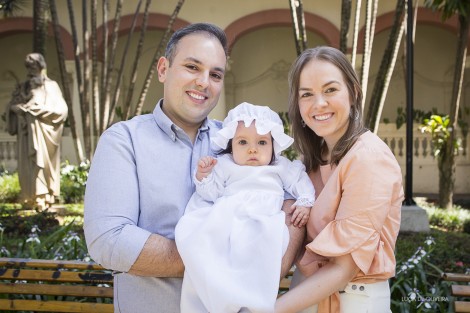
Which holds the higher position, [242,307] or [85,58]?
[85,58]

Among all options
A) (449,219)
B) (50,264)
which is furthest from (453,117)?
(50,264)

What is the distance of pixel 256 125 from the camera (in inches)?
82.7

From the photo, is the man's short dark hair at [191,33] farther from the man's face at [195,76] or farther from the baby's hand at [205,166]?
the baby's hand at [205,166]

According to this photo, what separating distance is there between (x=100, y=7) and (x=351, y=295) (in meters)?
12.2

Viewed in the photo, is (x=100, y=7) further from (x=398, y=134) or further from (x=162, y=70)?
(x=162, y=70)

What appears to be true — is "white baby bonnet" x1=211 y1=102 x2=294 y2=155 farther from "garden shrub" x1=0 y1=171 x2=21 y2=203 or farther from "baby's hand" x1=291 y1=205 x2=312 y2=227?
"garden shrub" x1=0 y1=171 x2=21 y2=203

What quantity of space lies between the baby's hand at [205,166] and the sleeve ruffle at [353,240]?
0.48 metres

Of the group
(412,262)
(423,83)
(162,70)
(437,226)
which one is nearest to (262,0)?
(423,83)

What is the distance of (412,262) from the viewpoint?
4.04 metres

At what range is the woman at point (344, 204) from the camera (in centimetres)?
181

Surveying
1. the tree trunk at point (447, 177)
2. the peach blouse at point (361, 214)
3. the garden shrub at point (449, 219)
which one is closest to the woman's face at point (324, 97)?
the peach blouse at point (361, 214)

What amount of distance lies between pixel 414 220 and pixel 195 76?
6243 millimetres

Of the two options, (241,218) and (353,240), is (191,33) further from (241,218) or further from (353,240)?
(353,240)

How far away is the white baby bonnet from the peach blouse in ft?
0.93
